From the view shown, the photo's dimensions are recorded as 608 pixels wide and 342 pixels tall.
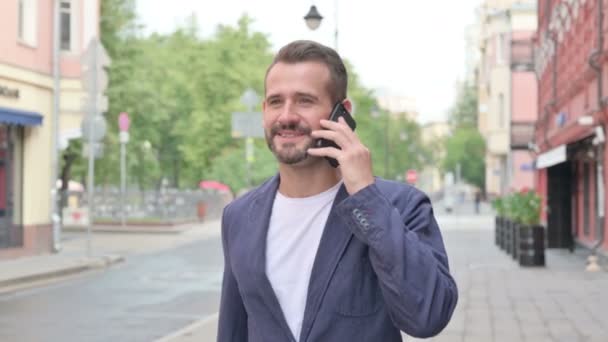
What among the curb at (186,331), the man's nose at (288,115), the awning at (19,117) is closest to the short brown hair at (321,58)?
the man's nose at (288,115)

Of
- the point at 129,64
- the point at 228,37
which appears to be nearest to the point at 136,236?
the point at 129,64

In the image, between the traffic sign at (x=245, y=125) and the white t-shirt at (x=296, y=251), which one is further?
the traffic sign at (x=245, y=125)

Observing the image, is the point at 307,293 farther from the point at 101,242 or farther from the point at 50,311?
the point at 101,242

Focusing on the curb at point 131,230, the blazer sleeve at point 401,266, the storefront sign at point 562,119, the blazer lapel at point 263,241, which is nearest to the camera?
the blazer sleeve at point 401,266

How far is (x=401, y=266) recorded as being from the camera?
2.26 m

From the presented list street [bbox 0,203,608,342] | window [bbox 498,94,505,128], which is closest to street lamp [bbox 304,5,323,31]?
street [bbox 0,203,608,342]

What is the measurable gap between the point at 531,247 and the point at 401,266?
17.5 metres

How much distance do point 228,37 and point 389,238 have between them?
2169 inches

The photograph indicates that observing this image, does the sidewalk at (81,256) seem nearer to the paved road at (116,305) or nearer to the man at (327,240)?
the paved road at (116,305)

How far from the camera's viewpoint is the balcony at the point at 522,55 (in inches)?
1365

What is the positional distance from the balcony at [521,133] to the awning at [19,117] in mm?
18729

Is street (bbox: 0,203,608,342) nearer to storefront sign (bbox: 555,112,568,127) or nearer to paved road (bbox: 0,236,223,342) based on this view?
paved road (bbox: 0,236,223,342)

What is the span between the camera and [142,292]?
48.3ft

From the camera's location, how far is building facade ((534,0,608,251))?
19.0 metres
